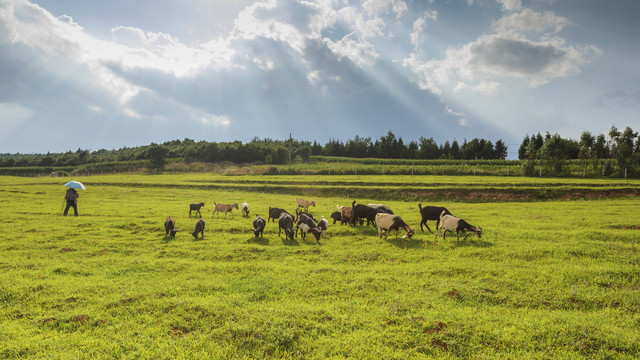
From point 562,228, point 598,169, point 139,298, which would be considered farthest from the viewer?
point 598,169

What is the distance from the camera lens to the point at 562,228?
16797mm

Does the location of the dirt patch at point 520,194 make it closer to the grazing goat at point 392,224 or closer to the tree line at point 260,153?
the grazing goat at point 392,224

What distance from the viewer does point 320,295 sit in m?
8.60

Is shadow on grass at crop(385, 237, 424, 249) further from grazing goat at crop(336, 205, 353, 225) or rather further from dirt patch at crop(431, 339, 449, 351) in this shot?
dirt patch at crop(431, 339, 449, 351)

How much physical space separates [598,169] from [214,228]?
206 ft

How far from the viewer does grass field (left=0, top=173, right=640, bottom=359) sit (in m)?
6.23

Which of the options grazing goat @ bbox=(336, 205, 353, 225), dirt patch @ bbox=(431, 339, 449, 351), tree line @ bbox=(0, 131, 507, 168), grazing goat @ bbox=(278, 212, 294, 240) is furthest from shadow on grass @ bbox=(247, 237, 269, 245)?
tree line @ bbox=(0, 131, 507, 168)

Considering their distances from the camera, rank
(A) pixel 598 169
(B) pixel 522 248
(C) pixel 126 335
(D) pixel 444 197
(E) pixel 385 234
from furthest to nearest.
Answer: (A) pixel 598 169 → (D) pixel 444 197 → (E) pixel 385 234 → (B) pixel 522 248 → (C) pixel 126 335

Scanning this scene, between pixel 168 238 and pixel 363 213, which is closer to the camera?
pixel 168 238

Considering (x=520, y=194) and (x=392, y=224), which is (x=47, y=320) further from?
(x=520, y=194)

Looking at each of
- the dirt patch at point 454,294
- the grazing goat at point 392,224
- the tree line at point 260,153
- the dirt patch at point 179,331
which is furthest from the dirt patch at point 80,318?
the tree line at point 260,153

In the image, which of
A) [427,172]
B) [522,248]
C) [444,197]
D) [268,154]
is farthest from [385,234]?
[268,154]

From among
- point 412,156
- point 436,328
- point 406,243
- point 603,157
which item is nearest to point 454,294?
point 436,328

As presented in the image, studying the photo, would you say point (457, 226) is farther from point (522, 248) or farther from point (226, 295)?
point (226, 295)
